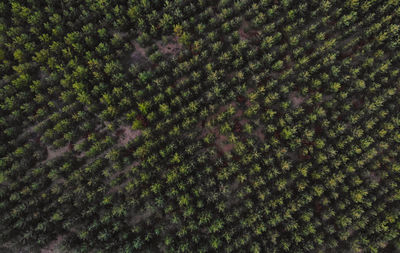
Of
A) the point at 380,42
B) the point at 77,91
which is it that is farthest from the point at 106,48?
the point at 380,42

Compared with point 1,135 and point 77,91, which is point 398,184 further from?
point 1,135

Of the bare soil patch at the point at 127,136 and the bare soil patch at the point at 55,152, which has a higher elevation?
the bare soil patch at the point at 55,152

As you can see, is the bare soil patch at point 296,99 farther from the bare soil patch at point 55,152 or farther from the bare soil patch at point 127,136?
the bare soil patch at point 55,152

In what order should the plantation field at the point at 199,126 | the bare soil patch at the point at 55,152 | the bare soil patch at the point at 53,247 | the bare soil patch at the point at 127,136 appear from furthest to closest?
the bare soil patch at the point at 127,136 → the bare soil patch at the point at 55,152 → the bare soil patch at the point at 53,247 → the plantation field at the point at 199,126

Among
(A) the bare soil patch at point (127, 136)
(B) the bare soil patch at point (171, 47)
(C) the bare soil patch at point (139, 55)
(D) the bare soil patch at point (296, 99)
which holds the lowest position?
(D) the bare soil patch at point (296, 99)

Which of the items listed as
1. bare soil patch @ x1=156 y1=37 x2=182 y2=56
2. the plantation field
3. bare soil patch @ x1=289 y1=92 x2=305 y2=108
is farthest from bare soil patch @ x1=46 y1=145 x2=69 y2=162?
bare soil patch @ x1=289 y1=92 x2=305 y2=108

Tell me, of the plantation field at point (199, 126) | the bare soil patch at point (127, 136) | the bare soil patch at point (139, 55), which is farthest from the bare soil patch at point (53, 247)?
the bare soil patch at point (139, 55)

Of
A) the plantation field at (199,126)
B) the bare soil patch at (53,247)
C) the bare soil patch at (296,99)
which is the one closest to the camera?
the plantation field at (199,126)

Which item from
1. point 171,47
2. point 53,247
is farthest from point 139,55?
point 53,247
